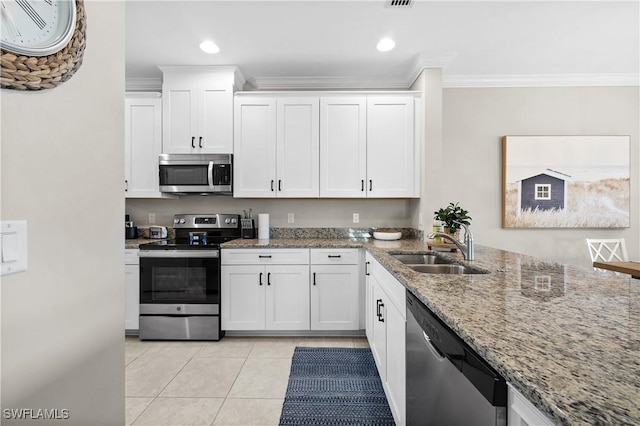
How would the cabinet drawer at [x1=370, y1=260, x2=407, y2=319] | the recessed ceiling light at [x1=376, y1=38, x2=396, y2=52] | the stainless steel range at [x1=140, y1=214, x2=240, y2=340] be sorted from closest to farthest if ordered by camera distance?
the cabinet drawer at [x1=370, y1=260, x2=407, y2=319] < the recessed ceiling light at [x1=376, y1=38, x2=396, y2=52] < the stainless steel range at [x1=140, y1=214, x2=240, y2=340]

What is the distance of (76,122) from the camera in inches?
30.3

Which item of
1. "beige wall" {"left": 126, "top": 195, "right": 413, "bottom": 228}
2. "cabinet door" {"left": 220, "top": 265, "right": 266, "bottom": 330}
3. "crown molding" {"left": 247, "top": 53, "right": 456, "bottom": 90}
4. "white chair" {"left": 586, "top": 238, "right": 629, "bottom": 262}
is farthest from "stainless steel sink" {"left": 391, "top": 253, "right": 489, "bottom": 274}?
"white chair" {"left": 586, "top": 238, "right": 629, "bottom": 262}

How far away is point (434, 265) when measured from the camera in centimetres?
202

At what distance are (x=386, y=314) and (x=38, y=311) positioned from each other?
5.48 feet

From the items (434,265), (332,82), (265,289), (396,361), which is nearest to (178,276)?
(265,289)

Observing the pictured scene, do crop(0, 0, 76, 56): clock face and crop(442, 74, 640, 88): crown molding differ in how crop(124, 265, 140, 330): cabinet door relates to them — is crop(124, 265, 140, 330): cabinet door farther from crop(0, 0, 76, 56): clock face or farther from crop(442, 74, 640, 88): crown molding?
crop(442, 74, 640, 88): crown molding

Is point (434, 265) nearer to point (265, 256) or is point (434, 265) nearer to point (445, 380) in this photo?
point (445, 380)

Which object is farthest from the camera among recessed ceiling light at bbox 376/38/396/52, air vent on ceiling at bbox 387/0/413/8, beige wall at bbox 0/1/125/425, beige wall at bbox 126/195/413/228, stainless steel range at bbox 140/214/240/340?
beige wall at bbox 126/195/413/228

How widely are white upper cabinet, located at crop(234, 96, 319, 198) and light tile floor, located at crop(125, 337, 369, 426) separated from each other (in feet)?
4.86

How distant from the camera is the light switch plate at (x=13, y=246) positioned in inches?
22.8

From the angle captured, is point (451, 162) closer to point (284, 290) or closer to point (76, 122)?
point (284, 290)

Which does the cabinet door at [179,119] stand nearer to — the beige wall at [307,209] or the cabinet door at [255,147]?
the cabinet door at [255,147]

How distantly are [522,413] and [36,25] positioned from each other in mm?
1233

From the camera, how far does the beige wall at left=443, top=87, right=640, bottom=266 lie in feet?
11.3
